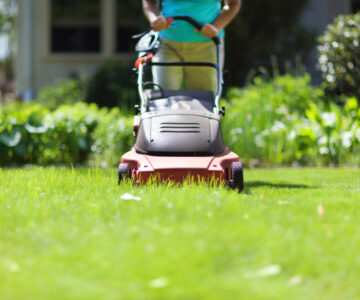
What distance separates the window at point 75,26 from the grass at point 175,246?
360 inches

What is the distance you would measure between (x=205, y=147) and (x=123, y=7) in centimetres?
864

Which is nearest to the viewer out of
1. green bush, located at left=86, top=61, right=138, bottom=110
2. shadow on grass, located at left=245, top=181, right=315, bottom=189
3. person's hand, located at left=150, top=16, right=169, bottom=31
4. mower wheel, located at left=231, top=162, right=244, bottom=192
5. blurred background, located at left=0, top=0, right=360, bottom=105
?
mower wheel, located at left=231, top=162, right=244, bottom=192

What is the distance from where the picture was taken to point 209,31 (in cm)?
411

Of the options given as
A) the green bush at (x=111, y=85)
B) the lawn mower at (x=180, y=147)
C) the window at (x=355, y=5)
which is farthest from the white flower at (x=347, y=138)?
the window at (x=355, y=5)

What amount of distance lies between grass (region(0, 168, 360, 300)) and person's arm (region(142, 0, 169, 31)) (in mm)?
1350

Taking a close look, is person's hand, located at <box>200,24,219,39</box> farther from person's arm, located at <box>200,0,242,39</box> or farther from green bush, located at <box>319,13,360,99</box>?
green bush, located at <box>319,13,360,99</box>

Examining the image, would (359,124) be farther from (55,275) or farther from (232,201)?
(55,275)

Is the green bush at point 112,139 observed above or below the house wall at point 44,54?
below

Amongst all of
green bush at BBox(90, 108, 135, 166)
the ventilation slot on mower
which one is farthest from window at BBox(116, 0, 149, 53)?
the ventilation slot on mower

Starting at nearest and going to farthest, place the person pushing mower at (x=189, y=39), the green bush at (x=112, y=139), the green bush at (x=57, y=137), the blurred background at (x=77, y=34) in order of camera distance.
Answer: the person pushing mower at (x=189, y=39), the green bush at (x=57, y=137), the green bush at (x=112, y=139), the blurred background at (x=77, y=34)

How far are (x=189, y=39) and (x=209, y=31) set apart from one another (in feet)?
0.83

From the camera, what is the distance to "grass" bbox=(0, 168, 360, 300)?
6.39ft

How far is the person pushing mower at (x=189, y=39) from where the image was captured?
4.30 m

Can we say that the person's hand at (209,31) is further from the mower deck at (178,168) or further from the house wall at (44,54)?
the house wall at (44,54)
